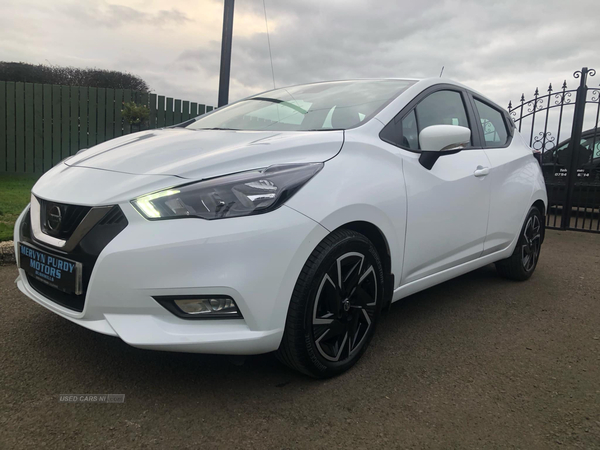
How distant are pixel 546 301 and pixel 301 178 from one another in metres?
2.63

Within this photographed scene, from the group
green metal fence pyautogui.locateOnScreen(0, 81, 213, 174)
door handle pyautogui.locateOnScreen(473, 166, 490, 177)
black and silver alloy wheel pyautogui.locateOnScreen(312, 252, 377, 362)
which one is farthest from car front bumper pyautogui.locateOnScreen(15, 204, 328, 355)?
green metal fence pyautogui.locateOnScreen(0, 81, 213, 174)

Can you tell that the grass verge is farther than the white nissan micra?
Yes

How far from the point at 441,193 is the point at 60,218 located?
1991mm

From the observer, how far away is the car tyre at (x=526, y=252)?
3926 mm

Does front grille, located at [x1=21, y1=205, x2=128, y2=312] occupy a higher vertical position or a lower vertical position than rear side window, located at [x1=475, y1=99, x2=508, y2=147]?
lower

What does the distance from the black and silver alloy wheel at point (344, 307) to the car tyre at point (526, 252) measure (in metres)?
2.16

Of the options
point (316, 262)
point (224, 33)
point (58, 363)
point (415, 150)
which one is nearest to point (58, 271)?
point (58, 363)

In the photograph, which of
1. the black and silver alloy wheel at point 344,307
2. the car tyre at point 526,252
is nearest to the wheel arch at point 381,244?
the black and silver alloy wheel at point 344,307

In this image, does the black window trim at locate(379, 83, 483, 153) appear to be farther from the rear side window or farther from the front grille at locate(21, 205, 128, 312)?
the front grille at locate(21, 205, 128, 312)

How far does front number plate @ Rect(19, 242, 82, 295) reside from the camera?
1838mm

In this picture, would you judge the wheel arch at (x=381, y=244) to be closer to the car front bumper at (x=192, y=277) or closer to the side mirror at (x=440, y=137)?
the car front bumper at (x=192, y=277)

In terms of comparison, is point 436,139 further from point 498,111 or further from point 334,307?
point 498,111

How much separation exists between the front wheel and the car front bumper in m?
0.14

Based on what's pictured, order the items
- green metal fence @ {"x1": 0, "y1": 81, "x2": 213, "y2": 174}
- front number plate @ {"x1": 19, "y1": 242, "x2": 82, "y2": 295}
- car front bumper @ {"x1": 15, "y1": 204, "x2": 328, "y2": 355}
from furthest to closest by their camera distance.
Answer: green metal fence @ {"x1": 0, "y1": 81, "x2": 213, "y2": 174} < front number plate @ {"x1": 19, "y1": 242, "x2": 82, "y2": 295} < car front bumper @ {"x1": 15, "y1": 204, "x2": 328, "y2": 355}
